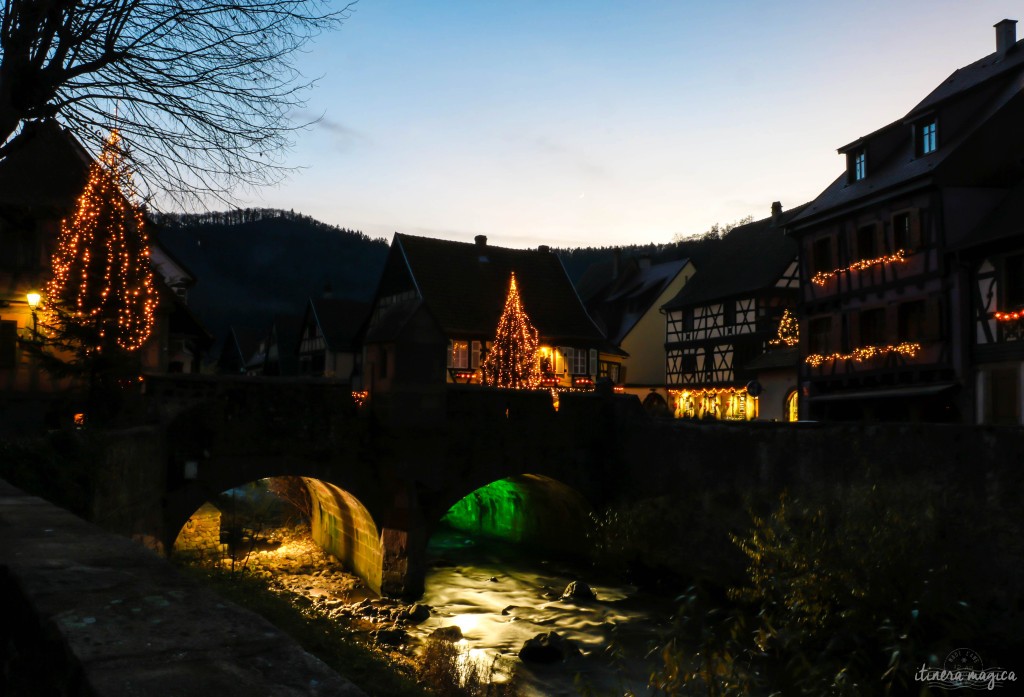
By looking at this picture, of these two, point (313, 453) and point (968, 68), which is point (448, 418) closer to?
point (313, 453)

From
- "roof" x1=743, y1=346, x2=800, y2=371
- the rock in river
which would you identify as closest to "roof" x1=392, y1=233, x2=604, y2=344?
"roof" x1=743, y1=346, x2=800, y2=371

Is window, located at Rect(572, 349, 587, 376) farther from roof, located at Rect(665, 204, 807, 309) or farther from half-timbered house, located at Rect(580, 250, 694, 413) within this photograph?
roof, located at Rect(665, 204, 807, 309)

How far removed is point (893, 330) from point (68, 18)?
2192 centimetres

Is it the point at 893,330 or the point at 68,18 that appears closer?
the point at 68,18

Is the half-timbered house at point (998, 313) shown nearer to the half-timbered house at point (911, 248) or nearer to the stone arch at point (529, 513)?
the half-timbered house at point (911, 248)

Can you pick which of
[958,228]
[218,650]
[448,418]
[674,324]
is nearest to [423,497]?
[448,418]

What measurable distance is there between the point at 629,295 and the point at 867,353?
24344 millimetres

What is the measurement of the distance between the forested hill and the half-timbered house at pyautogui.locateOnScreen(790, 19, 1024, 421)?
375 feet

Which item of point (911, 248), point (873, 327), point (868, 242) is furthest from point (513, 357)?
point (911, 248)

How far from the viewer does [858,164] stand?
27.2 metres

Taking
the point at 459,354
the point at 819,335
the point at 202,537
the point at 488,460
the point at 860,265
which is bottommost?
the point at 202,537

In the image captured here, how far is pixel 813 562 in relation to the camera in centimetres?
1473

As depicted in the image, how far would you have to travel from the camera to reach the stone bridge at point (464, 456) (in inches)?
674

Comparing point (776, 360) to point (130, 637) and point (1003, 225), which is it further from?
point (130, 637)
